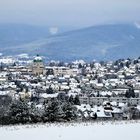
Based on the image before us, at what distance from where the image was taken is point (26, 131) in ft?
50.4

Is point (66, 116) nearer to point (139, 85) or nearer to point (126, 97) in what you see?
point (126, 97)

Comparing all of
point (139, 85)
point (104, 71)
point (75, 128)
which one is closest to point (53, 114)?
point (75, 128)

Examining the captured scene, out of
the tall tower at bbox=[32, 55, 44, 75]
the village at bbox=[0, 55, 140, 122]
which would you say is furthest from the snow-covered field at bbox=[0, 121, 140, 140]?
the tall tower at bbox=[32, 55, 44, 75]

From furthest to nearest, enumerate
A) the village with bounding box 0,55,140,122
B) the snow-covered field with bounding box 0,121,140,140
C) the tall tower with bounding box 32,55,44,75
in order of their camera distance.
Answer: the tall tower with bounding box 32,55,44,75
the village with bounding box 0,55,140,122
the snow-covered field with bounding box 0,121,140,140

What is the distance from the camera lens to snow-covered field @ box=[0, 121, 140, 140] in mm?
14109

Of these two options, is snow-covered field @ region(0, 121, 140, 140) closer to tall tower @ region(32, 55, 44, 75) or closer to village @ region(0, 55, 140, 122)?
village @ region(0, 55, 140, 122)

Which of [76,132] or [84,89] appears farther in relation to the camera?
[84,89]

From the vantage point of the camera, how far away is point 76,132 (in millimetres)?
15055

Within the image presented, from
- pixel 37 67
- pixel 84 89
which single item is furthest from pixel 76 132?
pixel 37 67

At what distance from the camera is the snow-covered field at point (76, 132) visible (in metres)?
14.1

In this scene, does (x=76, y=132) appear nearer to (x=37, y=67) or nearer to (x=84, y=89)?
(x=84, y=89)

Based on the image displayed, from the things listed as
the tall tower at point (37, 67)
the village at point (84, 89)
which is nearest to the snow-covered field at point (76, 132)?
the village at point (84, 89)

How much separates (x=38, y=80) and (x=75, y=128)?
384 feet

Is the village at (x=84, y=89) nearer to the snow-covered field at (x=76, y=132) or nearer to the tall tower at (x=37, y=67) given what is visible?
the tall tower at (x=37, y=67)
